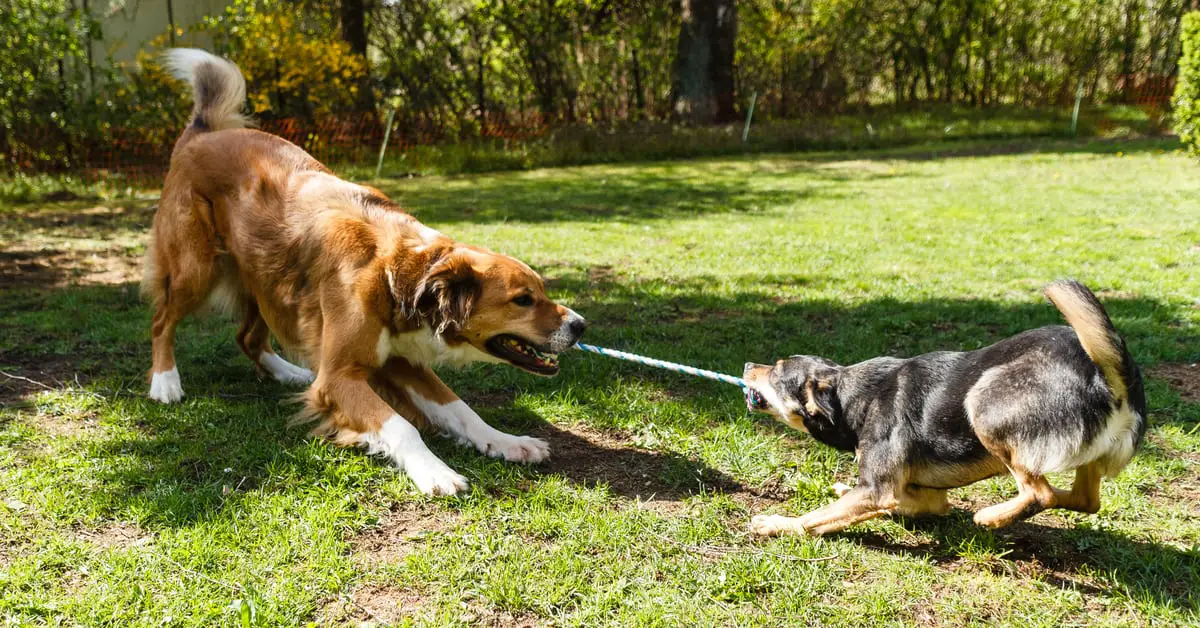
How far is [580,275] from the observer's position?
816 centimetres

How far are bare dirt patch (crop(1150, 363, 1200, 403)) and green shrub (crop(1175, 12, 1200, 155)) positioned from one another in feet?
28.8

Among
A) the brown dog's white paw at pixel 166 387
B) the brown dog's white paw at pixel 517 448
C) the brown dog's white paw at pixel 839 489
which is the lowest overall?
the brown dog's white paw at pixel 839 489

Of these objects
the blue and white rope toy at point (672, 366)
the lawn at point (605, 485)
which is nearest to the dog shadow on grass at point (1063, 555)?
the lawn at point (605, 485)

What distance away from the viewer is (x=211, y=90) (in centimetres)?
572

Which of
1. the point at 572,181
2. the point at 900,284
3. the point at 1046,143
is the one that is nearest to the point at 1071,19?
the point at 1046,143

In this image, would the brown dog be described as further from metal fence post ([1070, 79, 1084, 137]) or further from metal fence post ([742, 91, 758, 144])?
metal fence post ([1070, 79, 1084, 137])

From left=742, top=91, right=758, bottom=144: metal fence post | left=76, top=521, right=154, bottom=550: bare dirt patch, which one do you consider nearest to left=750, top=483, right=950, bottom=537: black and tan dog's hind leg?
left=76, top=521, right=154, bottom=550: bare dirt patch

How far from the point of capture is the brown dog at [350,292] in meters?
4.25

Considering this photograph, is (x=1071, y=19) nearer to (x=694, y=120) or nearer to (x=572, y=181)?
(x=694, y=120)

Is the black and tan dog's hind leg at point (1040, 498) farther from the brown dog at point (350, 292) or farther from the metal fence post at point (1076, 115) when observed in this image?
the metal fence post at point (1076, 115)

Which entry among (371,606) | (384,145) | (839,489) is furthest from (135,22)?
(839,489)

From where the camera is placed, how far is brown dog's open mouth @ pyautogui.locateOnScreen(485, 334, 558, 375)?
14.4 feet

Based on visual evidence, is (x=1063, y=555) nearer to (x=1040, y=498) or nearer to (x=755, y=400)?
(x=1040, y=498)

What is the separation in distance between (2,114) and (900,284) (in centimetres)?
1538
